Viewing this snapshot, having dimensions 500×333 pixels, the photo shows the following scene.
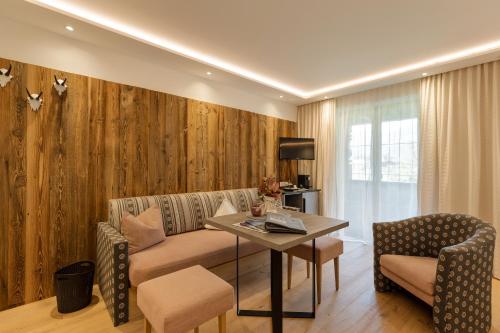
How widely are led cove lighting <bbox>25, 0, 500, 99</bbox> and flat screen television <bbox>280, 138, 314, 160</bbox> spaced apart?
0.87m

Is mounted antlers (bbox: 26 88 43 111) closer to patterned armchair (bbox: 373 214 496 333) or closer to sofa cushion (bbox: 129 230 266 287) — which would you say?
sofa cushion (bbox: 129 230 266 287)

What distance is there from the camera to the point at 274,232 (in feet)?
5.11

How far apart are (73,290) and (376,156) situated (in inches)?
167

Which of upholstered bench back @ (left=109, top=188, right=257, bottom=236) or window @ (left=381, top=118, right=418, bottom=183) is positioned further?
window @ (left=381, top=118, right=418, bottom=183)

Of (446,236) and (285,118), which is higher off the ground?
(285,118)

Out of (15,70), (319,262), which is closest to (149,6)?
(15,70)

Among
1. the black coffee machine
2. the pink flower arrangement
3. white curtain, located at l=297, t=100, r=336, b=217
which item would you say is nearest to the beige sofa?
the pink flower arrangement

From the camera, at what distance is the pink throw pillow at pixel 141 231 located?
6.95ft

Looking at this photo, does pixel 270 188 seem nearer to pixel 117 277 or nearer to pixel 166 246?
pixel 166 246

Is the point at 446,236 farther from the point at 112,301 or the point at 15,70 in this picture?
the point at 15,70

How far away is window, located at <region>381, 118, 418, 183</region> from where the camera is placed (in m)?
3.38

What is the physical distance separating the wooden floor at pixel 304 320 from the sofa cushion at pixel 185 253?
387 mm

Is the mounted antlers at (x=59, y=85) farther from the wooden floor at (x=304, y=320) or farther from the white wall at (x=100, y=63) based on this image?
the wooden floor at (x=304, y=320)

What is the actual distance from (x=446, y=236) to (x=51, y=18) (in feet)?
13.5
